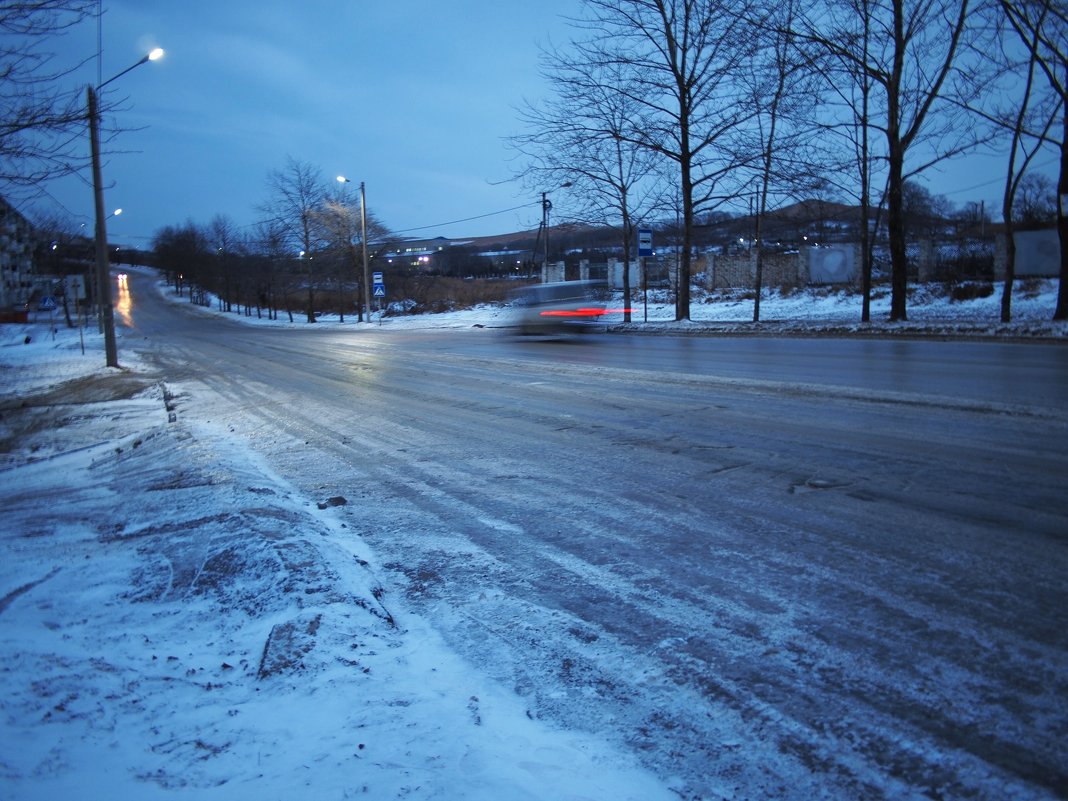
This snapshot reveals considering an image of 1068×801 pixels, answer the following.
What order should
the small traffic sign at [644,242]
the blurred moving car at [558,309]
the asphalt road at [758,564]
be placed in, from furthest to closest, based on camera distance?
the small traffic sign at [644,242]
the blurred moving car at [558,309]
the asphalt road at [758,564]

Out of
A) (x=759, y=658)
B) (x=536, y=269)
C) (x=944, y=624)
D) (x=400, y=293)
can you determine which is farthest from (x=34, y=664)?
(x=536, y=269)

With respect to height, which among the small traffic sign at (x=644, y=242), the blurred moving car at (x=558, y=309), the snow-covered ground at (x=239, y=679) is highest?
the small traffic sign at (x=644, y=242)

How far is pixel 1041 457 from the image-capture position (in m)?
5.74

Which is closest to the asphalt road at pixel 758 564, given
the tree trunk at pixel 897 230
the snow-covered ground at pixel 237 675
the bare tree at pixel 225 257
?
the snow-covered ground at pixel 237 675

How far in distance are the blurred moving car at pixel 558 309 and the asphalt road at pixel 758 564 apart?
47.8ft

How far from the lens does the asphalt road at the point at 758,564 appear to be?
251 cm

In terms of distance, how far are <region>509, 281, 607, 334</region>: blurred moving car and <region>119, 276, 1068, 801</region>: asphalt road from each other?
1457cm

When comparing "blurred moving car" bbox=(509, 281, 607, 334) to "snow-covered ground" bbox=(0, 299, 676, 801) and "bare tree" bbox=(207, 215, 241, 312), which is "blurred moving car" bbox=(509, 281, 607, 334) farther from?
"bare tree" bbox=(207, 215, 241, 312)

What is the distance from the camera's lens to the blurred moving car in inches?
950

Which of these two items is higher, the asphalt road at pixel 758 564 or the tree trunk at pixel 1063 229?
the tree trunk at pixel 1063 229

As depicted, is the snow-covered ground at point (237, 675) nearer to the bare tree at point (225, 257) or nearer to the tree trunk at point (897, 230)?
the tree trunk at point (897, 230)

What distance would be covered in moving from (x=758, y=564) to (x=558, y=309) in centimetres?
2054

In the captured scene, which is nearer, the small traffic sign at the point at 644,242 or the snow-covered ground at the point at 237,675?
the snow-covered ground at the point at 237,675

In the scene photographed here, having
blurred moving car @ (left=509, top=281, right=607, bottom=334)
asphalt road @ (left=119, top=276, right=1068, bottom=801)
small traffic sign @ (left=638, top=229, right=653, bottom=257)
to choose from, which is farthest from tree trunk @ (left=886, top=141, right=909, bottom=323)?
asphalt road @ (left=119, top=276, right=1068, bottom=801)
